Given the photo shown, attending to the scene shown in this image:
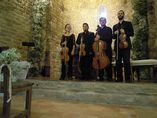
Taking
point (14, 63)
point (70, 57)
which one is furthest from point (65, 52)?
point (14, 63)

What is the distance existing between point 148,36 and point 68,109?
4.19 m

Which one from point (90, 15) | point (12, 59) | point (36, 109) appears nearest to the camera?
point (12, 59)

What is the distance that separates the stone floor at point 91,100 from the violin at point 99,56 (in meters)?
0.57

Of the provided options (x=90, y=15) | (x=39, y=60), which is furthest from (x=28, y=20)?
(x=90, y=15)

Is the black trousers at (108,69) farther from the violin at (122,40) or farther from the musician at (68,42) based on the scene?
the musician at (68,42)

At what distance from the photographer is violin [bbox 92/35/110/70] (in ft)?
17.7

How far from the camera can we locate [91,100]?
15.7ft

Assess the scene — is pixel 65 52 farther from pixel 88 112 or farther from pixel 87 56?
pixel 88 112

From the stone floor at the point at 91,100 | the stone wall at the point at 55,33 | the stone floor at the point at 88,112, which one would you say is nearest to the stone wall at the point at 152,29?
the stone floor at the point at 91,100

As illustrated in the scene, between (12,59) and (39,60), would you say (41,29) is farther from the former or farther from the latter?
(12,59)

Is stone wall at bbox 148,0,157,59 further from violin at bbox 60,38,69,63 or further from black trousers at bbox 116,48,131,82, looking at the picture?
violin at bbox 60,38,69,63

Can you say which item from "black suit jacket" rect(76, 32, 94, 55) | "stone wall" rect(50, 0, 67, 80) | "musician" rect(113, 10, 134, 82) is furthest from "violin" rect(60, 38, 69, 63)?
"stone wall" rect(50, 0, 67, 80)

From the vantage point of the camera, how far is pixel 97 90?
496cm

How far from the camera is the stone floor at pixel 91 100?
3650 mm
